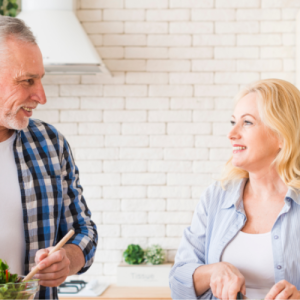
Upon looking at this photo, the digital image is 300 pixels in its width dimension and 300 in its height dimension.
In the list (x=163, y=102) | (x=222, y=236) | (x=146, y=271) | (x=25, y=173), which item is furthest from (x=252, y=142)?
(x=146, y=271)

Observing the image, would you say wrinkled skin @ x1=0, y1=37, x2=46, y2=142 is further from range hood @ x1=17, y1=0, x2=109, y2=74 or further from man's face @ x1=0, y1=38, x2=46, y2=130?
range hood @ x1=17, y1=0, x2=109, y2=74

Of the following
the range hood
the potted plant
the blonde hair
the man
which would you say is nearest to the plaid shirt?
the man

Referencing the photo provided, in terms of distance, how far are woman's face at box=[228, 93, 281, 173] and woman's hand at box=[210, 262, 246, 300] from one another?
0.44 meters

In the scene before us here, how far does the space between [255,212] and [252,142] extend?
0.99 ft

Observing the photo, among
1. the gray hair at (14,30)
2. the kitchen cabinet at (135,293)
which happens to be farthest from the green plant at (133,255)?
the gray hair at (14,30)

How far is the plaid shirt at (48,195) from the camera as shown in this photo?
1.28 metres

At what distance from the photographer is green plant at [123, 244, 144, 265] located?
2.64 meters

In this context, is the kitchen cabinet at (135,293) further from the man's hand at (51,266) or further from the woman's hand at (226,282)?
the man's hand at (51,266)

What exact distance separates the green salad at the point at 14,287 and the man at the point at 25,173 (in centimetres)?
27

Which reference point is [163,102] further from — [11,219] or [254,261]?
[11,219]

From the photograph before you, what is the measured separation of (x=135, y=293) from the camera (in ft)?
7.91

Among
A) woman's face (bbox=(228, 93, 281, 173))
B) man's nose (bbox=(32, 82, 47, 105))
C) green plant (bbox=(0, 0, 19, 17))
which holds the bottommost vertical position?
woman's face (bbox=(228, 93, 281, 173))

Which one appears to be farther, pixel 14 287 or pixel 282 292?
pixel 282 292

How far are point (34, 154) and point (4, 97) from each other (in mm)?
238
